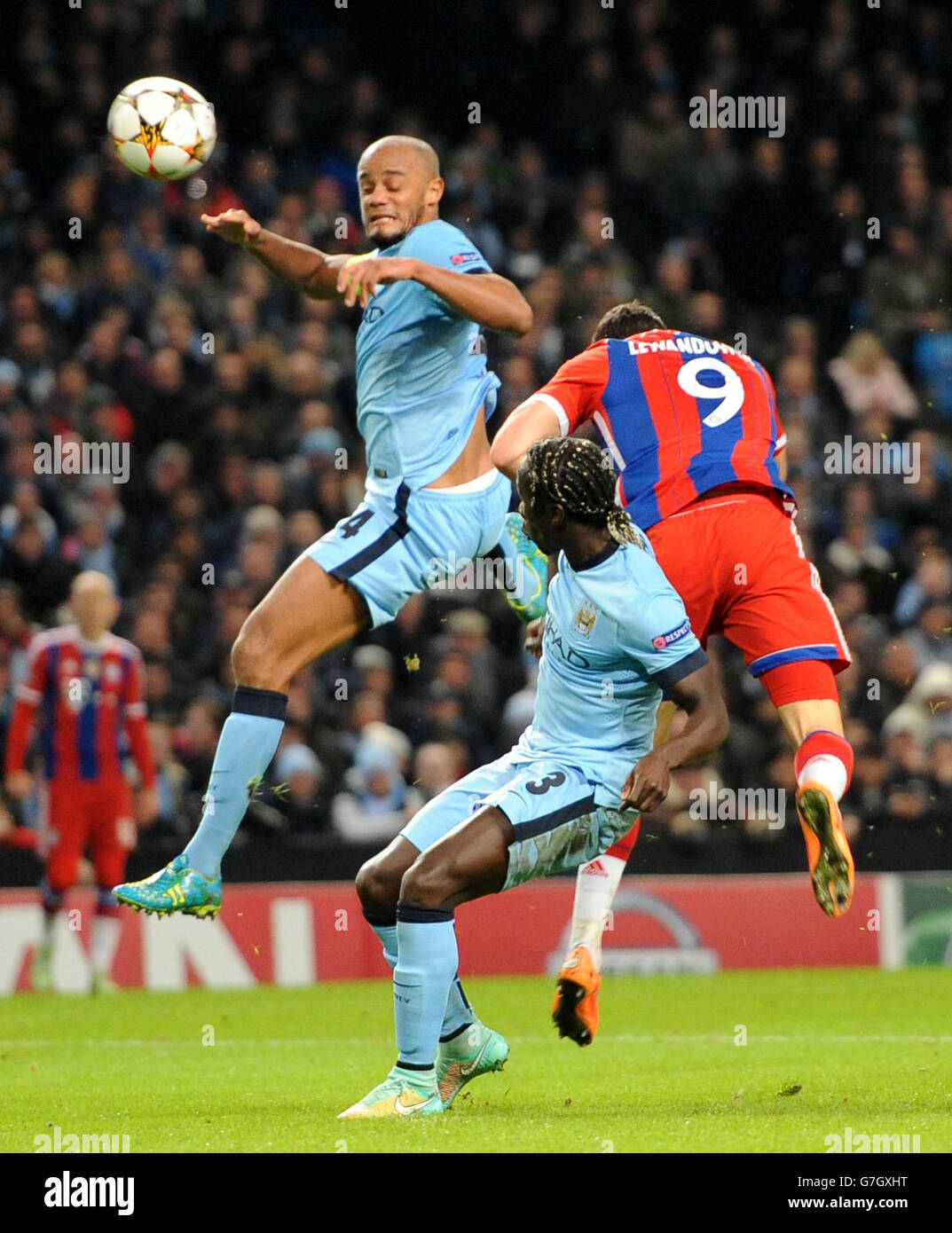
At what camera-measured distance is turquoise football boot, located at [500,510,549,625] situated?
7.03 m

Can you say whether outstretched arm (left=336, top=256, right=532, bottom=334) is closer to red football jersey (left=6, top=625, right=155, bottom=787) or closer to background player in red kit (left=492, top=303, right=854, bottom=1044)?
background player in red kit (left=492, top=303, right=854, bottom=1044)

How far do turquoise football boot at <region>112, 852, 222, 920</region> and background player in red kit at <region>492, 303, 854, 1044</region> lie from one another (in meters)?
1.15

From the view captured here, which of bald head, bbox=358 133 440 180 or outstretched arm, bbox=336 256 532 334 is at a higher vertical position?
bald head, bbox=358 133 440 180

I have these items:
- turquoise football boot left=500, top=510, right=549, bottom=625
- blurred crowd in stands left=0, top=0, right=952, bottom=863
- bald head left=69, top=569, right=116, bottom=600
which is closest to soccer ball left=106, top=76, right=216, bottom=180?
turquoise football boot left=500, top=510, right=549, bottom=625

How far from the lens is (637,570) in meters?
5.62

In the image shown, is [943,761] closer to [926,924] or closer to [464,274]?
[926,924]

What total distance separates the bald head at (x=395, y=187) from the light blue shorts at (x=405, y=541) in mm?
857

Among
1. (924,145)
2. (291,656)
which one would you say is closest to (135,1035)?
(291,656)

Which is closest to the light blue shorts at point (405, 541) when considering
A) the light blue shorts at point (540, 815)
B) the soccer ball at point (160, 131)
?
the light blue shorts at point (540, 815)

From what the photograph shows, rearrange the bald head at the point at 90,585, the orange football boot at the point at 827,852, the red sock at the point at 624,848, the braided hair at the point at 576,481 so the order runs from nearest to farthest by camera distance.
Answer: the braided hair at the point at 576,481, the orange football boot at the point at 827,852, the red sock at the point at 624,848, the bald head at the point at 90,585

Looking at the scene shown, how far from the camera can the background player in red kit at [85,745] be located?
10.8 metres

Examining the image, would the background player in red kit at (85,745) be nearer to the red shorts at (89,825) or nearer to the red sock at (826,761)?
the red shorts at (89,825)

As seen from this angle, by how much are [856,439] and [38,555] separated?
5237mm

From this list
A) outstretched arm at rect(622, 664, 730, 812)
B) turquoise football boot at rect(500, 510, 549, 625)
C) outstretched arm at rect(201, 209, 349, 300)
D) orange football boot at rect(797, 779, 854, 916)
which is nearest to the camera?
outstretched arm at rect(622, 664, 730, 812)
